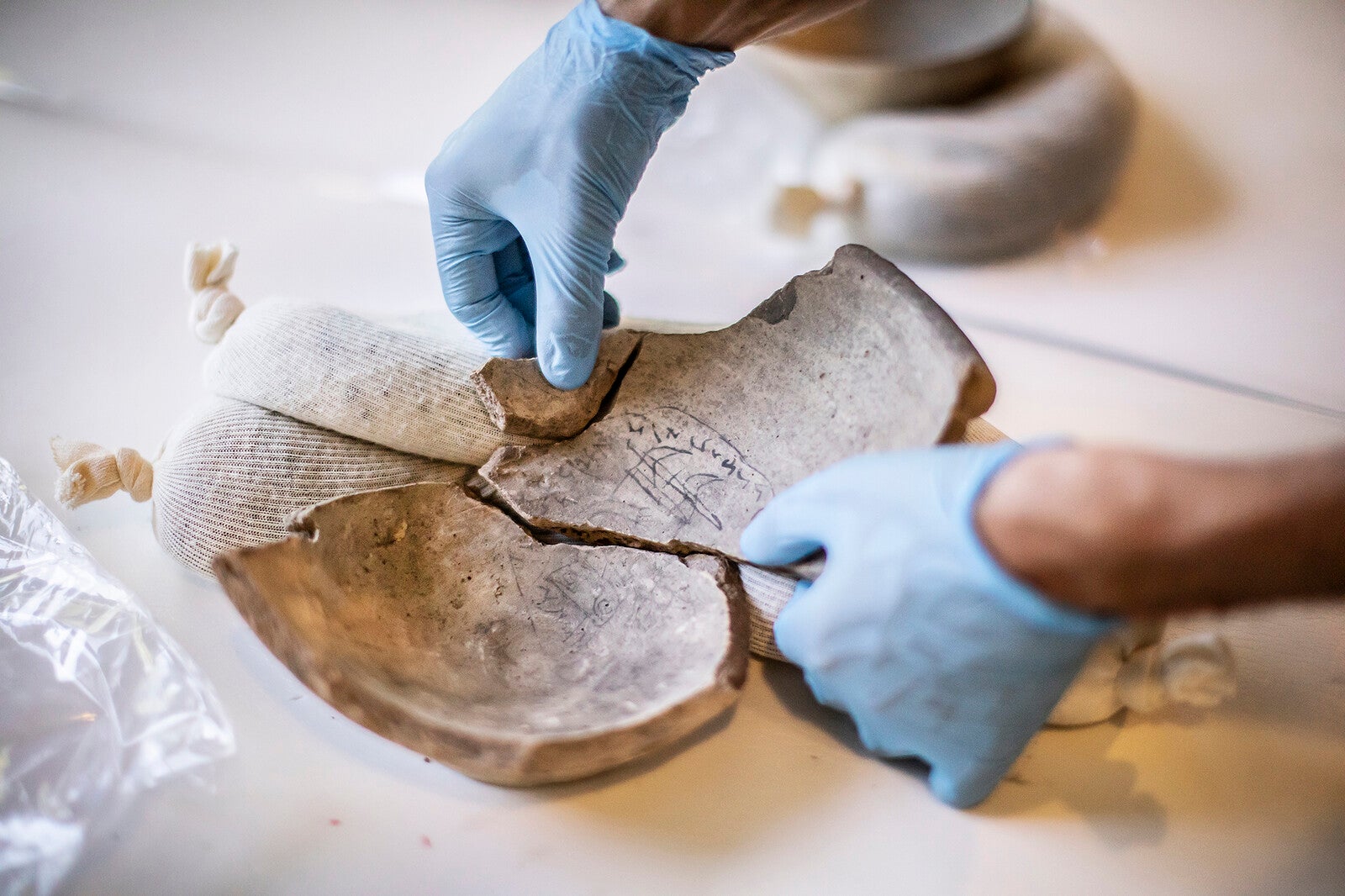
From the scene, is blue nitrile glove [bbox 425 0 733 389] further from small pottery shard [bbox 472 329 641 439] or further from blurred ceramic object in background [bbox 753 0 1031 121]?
blurred ceramic object in background [bbox 753 0 1031 121]

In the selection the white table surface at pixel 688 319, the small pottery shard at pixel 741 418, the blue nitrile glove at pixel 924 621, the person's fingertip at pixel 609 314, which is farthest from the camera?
the person's fingertip at pixel 609 314

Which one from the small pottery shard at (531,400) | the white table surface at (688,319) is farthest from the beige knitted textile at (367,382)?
the white table surface at (688,319)

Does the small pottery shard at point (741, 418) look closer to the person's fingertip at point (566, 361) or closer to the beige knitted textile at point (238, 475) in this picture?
the person's fingertip at point (566, 361)

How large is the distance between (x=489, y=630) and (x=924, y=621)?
58cm

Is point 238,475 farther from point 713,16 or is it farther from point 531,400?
point 713,16

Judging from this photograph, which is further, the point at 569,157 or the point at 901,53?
the point at 901,53

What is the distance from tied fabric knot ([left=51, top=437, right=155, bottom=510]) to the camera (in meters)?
1.34

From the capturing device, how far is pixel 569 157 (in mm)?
1321

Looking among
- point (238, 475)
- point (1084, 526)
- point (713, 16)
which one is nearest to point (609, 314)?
point (713, 16)

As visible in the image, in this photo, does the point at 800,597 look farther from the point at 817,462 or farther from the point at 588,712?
the point at 588,712

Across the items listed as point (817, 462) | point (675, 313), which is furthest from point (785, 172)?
point (817, 462)

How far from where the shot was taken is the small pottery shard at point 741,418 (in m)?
1.24

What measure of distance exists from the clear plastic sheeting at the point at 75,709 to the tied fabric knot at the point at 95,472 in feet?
0.41

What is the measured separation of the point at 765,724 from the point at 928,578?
0.41 m
